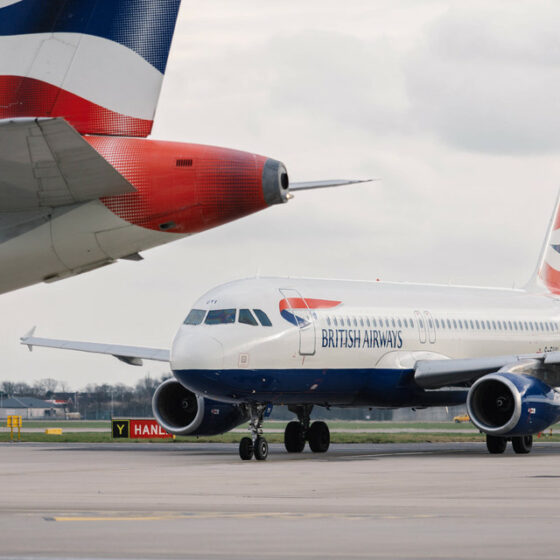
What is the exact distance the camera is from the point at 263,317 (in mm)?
26875

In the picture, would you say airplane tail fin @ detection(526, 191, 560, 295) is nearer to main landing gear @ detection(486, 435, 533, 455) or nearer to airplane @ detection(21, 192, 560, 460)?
airplane @ detection(21, 192, 560, 460)

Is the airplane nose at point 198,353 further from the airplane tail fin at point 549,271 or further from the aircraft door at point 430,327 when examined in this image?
the airplane tail fin at point 549,271

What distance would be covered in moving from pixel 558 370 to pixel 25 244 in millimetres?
21812

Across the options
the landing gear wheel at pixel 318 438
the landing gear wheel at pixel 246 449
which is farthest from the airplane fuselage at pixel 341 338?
the landing gear wheel at pixel 318 438

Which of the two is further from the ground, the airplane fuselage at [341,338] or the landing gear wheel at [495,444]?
the airplane fuselage at [341,338]

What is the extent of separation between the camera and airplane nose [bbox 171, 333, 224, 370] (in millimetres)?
25609

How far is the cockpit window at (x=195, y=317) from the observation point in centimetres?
2672

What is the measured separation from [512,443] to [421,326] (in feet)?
12.7

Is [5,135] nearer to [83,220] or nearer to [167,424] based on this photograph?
[83,220]

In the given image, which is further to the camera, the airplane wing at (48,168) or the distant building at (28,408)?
the distant building at (28,408)

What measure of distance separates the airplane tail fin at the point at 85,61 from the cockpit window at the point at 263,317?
1708 cm

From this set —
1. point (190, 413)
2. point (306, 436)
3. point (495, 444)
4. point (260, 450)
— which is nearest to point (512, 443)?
point (495, 444)

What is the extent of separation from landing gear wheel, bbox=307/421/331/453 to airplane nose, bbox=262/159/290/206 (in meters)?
22.4

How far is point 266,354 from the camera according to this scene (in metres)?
26.6
